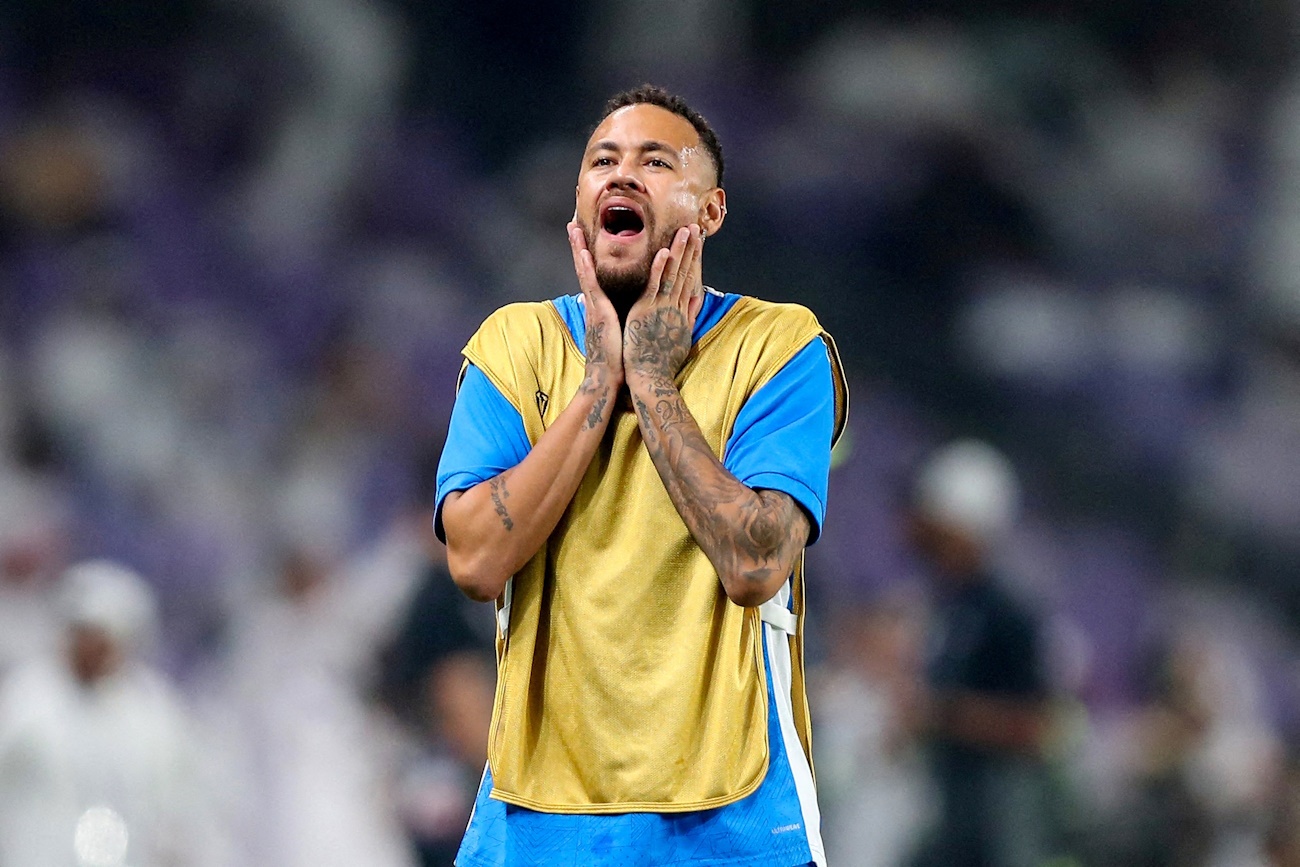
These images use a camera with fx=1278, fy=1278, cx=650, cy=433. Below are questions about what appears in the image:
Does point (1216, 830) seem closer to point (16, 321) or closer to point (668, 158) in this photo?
point (668, 158)

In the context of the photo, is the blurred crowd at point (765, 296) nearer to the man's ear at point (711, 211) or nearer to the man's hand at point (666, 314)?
the man's ear at point (711, 211)

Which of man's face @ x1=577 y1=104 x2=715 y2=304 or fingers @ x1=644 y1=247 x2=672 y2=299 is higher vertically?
man's face @ x1=577 y1=104 x2=715 y2=304

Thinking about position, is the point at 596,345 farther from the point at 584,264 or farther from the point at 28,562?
the point at 28,562

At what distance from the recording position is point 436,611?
420cm

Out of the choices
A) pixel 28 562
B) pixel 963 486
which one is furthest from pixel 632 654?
pixel 28 562

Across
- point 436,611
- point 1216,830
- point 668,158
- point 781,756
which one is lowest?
point 1216,830

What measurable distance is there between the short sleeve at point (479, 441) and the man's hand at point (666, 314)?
6.8 inches

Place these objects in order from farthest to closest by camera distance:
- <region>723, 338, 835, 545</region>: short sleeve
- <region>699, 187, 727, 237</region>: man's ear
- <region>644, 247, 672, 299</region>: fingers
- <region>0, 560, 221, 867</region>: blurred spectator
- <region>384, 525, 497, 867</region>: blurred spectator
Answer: <region>384, 525, 497, 867</region>: blurred spectator
<region>0, 560, 221, 867</region>: blurred spectator
<region>699, 187, 727, 237</region>: man's ear
<region>644, 247, 672, 299</region>: fingers
<region>723, 338, 835, 545</region>: short sleeve

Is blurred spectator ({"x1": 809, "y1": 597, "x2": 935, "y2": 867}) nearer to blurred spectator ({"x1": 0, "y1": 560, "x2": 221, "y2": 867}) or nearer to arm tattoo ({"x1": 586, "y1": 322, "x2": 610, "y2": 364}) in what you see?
blurred spectator ({"x1": 0, "y1": 560, "x2": 221, "y2": 867})

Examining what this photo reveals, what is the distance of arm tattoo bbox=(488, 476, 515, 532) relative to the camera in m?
1.51

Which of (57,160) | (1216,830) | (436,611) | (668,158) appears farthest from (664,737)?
(57,160)

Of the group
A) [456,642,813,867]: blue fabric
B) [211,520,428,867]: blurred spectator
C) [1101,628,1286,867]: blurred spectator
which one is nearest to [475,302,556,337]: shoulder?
[456,642,813,867]: blue fabric

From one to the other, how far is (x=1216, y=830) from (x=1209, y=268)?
1915 mm

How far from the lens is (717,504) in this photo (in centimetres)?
147
